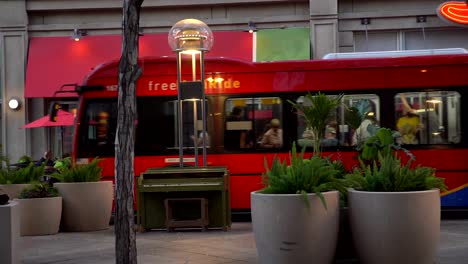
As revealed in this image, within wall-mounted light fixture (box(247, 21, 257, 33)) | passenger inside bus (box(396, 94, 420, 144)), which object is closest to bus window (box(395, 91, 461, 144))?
passenger inside bus (box(396, 94, 420, 144))

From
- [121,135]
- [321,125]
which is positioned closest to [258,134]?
[321,125]

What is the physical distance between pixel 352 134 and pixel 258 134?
6.35 ft

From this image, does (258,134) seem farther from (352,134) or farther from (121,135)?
(121,135)

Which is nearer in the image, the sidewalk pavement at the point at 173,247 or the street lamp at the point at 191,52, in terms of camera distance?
the sidewalk pavement at the point at 173,247

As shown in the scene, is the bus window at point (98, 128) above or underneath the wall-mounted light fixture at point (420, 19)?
underneath

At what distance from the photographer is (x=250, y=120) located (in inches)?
615

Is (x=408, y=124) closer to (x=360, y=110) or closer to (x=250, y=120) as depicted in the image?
(x=360, y=110)

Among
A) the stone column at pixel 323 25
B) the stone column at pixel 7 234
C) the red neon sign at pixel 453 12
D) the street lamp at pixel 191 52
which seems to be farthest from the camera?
the stone column at pixel 323 25

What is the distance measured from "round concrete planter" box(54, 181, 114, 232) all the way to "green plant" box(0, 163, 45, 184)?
1053 millimetres

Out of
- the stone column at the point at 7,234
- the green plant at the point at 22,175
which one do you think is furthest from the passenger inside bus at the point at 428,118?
the stone column at the point at 7,234

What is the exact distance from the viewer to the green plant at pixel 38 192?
44.5 feet

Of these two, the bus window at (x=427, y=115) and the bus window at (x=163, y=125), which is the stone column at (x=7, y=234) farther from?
the bus window at (x=427, y=115)

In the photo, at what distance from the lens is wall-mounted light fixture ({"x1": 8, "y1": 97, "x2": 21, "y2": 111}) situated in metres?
23.7

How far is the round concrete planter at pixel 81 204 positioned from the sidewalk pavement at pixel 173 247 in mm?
301
